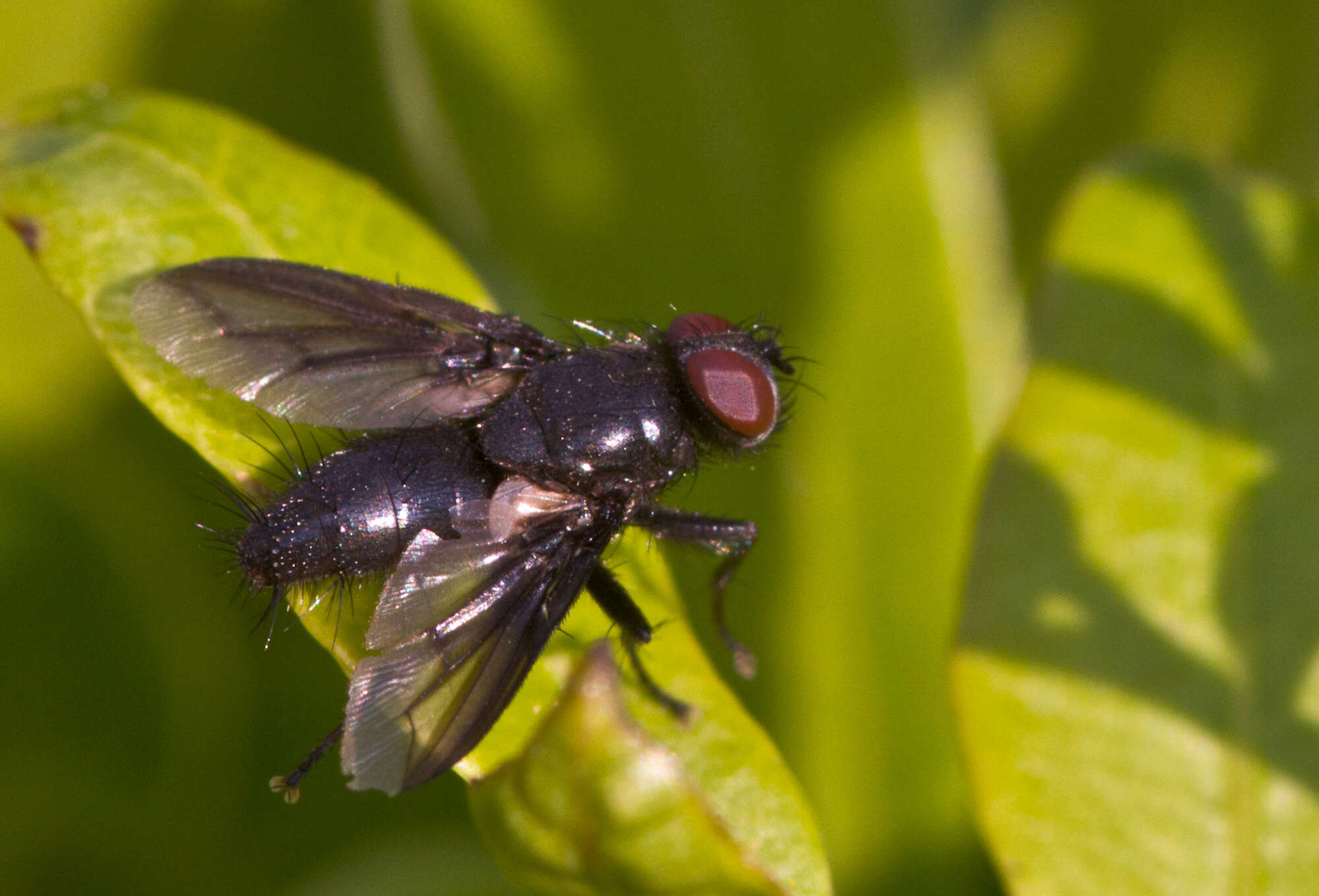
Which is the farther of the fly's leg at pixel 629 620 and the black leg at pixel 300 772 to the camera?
the black leg at pixel 300 772

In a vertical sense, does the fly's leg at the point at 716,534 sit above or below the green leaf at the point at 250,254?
below

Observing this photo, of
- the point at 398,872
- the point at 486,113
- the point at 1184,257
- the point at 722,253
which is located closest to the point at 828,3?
the point at 722,253

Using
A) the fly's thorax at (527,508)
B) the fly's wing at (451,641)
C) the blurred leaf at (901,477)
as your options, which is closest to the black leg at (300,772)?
the fly's wing at (451,641)

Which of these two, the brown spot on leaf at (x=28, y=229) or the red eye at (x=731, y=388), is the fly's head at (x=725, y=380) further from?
the brown spot on leaf at (x=28, y=229)

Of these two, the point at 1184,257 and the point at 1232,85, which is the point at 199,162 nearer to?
the point at 1184,257

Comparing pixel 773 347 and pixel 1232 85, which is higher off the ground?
pixel 773 347

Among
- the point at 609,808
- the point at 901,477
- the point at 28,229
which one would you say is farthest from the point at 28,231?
the point at 901,477

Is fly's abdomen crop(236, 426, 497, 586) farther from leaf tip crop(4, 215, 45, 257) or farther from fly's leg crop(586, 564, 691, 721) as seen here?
leaf tip crop(4, 215, 45, 257)
